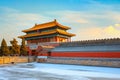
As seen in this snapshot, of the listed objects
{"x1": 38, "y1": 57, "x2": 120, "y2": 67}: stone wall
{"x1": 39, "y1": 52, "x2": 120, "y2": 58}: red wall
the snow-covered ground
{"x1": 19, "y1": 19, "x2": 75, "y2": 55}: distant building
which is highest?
{"x1": 19, "y1": 19, "x2": 75, "y2": 55}: distant building

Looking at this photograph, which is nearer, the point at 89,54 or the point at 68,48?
the point at 89,54

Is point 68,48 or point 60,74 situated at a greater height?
point 68,48

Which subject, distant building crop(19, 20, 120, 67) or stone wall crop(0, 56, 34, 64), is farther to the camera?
stone wall crop(0, 56, 34, 64)

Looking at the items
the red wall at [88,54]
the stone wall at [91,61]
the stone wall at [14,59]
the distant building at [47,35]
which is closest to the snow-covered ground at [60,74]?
the stone wall at [91,61]

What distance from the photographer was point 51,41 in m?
38.6

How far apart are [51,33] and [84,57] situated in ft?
44.0

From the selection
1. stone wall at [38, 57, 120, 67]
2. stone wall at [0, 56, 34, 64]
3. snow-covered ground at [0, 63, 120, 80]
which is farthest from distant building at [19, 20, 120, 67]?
snow-covered ground at [0, 63, 120, 80]

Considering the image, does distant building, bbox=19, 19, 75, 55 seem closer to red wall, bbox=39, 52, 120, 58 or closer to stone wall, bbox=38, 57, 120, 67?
red wall, bbox=39, 52, 120, 58

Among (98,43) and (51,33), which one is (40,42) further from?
(98,43)

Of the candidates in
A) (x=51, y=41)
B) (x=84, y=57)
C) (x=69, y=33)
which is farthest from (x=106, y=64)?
(x=69, y=33)

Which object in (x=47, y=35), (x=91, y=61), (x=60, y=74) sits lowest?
(x=60, y=74)

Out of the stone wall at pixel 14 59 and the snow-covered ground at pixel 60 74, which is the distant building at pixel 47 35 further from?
the snow-covered ground at pixel 60 74

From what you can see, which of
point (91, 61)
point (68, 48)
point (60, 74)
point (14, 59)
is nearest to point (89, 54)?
point (91, 61)

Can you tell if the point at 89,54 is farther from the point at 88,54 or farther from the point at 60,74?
the point at 60,74
